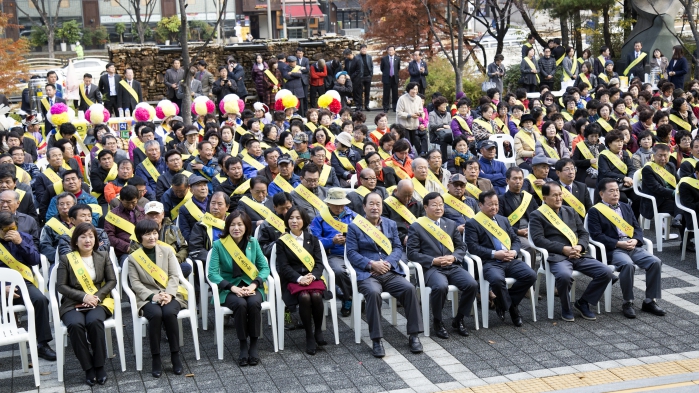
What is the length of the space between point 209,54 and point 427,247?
16567 mm

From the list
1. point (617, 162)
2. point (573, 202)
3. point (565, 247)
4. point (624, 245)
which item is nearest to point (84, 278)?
point (565, 247)

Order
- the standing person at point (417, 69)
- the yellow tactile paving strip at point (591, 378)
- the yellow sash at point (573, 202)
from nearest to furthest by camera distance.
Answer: the yellow tactile paving strip at point (591, 378)
the yellow sash at point (573, 202)
the standing person at point (417, 69)

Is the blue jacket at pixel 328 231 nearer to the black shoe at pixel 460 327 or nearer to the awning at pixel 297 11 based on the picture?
the black shoe at pixel 460 327

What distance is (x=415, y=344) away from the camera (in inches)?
326

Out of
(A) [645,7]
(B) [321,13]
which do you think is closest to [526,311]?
(A) [645,7]

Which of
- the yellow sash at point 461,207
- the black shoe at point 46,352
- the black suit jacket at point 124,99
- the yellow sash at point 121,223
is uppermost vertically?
the black suit jacket at point 124,99

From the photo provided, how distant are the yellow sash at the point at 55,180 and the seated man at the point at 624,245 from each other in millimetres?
5782

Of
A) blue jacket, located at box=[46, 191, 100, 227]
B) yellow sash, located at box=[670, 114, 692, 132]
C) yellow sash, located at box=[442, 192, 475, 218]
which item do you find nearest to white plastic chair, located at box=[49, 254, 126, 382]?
blue jacket, located at box=[46, 191, 100, 227]

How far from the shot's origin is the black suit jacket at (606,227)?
9.46 meters

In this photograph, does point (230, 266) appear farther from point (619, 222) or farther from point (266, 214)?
point (619, 222)

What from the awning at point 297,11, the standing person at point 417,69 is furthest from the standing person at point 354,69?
the awning at point 297,11

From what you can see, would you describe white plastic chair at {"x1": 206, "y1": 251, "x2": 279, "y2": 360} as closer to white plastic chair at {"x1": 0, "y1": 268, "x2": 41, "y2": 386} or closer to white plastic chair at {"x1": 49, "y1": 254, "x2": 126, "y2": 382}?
white plastic chair at {"x1": 49, "y1": 254, "x2": 126, "y2": 382}

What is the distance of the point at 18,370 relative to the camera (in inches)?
318

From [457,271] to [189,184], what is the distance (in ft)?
10.0
